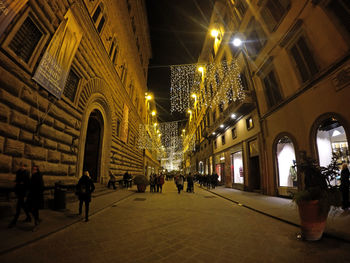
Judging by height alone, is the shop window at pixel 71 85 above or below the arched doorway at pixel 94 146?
above

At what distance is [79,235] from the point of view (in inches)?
171

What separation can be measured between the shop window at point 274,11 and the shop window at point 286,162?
767 cm

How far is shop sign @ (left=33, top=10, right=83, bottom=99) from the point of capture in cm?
624

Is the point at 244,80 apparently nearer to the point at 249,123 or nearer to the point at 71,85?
the point at 249,123

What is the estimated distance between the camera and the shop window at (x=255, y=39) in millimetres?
13266

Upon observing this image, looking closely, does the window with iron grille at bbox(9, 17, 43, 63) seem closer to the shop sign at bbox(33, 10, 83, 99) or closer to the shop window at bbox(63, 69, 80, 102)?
the shop sign at bbox(33, 10, 83, 99)

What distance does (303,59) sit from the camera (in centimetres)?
963

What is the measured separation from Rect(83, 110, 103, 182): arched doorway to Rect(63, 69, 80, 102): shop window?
3.77 metres

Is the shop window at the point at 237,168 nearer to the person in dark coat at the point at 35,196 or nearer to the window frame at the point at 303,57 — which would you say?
the window frame at the point at 303,57

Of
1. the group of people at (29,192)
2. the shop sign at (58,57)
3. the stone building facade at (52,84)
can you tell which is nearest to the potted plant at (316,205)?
the group of people at (29,192)

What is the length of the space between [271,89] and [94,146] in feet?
46.4

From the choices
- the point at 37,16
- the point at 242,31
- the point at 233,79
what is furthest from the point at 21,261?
the point at 242,31

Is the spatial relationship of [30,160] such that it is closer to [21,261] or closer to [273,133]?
[21,261]

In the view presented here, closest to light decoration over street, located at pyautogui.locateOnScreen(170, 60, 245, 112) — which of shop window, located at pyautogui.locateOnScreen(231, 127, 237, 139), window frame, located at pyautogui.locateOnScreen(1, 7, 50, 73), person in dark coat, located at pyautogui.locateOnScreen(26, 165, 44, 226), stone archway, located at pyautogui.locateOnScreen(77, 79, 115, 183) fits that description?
shop window, located at pyautogui.locateOnScreen(231, 127, 237, 139)
